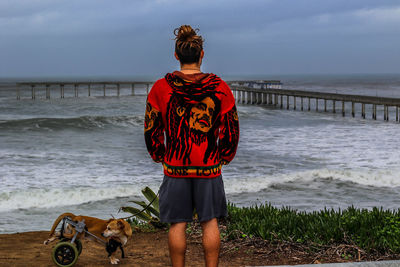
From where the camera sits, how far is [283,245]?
213 inches

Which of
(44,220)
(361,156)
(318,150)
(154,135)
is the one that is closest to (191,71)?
(154,135)

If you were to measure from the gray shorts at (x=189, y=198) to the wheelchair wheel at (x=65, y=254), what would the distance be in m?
1.56

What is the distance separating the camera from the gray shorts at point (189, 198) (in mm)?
3301

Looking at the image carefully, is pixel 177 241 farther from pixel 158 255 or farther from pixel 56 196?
pixel 56 196

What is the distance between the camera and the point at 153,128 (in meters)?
3.38

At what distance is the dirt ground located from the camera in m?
5.02

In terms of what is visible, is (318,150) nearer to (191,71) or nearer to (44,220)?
(44,220)

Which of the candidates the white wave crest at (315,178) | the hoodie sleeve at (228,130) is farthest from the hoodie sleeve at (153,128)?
the white wave crest at (315,178)

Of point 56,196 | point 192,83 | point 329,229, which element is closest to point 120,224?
point 192,83

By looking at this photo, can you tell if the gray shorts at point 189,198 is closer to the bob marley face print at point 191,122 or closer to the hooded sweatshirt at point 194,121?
the hooded sweatshirt at point 194,121

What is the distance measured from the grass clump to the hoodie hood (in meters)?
2.69

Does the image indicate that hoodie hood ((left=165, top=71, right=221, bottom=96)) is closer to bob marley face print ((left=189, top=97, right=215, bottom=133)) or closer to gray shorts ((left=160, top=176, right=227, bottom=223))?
bob marley face print ((left=189, top=97, right=215, bottom=133))

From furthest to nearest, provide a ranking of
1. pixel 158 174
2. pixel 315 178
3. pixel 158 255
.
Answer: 1. pixel 158 174
2. pixel 315 178
3. pixel 158 255

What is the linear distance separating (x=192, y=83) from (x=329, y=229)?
2.88 meters
